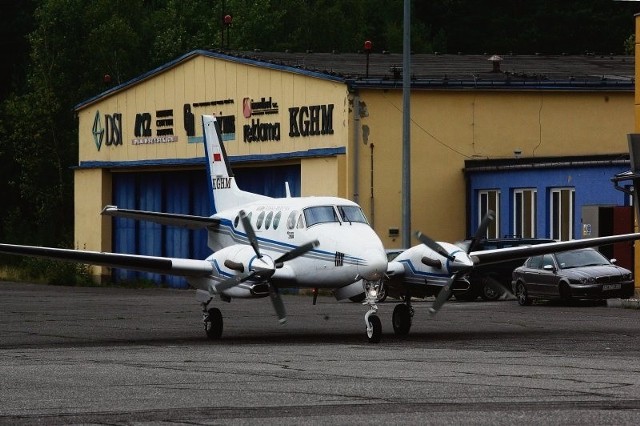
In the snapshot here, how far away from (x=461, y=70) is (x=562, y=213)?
872 centimetres

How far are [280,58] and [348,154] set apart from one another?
7677mm

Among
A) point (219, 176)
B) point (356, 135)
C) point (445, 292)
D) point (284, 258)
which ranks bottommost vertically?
point (445, 292)

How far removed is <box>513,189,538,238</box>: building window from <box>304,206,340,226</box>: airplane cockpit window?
69.6ft

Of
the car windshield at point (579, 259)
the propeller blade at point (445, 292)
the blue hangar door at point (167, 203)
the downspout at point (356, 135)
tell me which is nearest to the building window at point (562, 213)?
the downspout at point (356, 135)

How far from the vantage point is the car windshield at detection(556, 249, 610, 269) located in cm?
3750

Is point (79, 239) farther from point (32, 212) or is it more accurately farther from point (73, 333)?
point (73, 333)

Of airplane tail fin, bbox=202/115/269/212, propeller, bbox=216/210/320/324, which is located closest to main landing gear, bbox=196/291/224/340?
propeller, bbox=216/210/320/324

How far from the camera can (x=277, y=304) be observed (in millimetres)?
25281

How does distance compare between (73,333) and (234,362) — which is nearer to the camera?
(234,362)

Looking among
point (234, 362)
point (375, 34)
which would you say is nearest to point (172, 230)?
point (234, 362)

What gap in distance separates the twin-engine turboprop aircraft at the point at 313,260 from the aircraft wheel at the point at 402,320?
18mm

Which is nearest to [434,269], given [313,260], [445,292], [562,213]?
[445,292]

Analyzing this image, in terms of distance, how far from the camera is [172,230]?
58.0 meters

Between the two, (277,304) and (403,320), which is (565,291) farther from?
(277,304)
